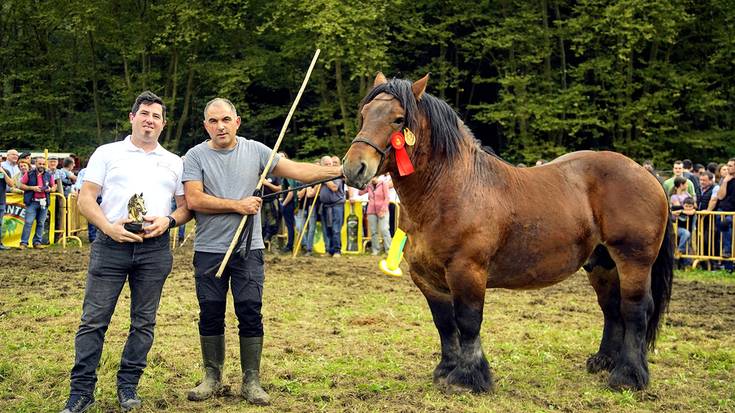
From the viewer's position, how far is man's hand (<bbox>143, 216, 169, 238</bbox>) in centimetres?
530

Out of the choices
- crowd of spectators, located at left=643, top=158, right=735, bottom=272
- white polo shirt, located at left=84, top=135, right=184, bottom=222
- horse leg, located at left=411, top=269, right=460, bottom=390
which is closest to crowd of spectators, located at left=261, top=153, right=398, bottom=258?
crowd of spectators, located at left=643, top=158, right=735, bottom=272

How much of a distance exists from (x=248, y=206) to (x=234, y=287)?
0.59 metres

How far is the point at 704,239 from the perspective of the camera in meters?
14.8

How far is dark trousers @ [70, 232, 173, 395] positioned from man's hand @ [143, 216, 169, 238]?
0.10m

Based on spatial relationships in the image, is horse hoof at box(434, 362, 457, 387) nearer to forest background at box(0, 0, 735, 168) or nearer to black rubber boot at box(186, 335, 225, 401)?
black rubber boot at box(186, 335, 225, 401)

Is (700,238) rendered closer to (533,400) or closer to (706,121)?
(533,400)

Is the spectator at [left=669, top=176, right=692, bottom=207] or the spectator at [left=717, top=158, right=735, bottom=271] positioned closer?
the spectator at [left=717, top=158, right=735, bottom=271]

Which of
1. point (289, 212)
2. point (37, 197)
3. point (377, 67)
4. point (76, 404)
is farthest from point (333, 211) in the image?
point (377, 67)

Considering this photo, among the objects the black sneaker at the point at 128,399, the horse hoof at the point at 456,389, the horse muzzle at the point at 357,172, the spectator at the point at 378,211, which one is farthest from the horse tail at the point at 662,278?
the spectator at the point at 378,211

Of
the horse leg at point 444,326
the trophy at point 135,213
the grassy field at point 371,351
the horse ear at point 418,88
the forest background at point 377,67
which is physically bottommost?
the grassy field at point 371,351

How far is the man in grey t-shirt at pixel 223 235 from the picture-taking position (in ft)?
18.2

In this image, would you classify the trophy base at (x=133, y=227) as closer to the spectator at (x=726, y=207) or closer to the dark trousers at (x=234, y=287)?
the dark trousers at (x=234, y=287)

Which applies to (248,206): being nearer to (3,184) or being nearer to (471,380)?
(471,380)

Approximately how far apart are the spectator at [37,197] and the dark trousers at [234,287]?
1226cm
